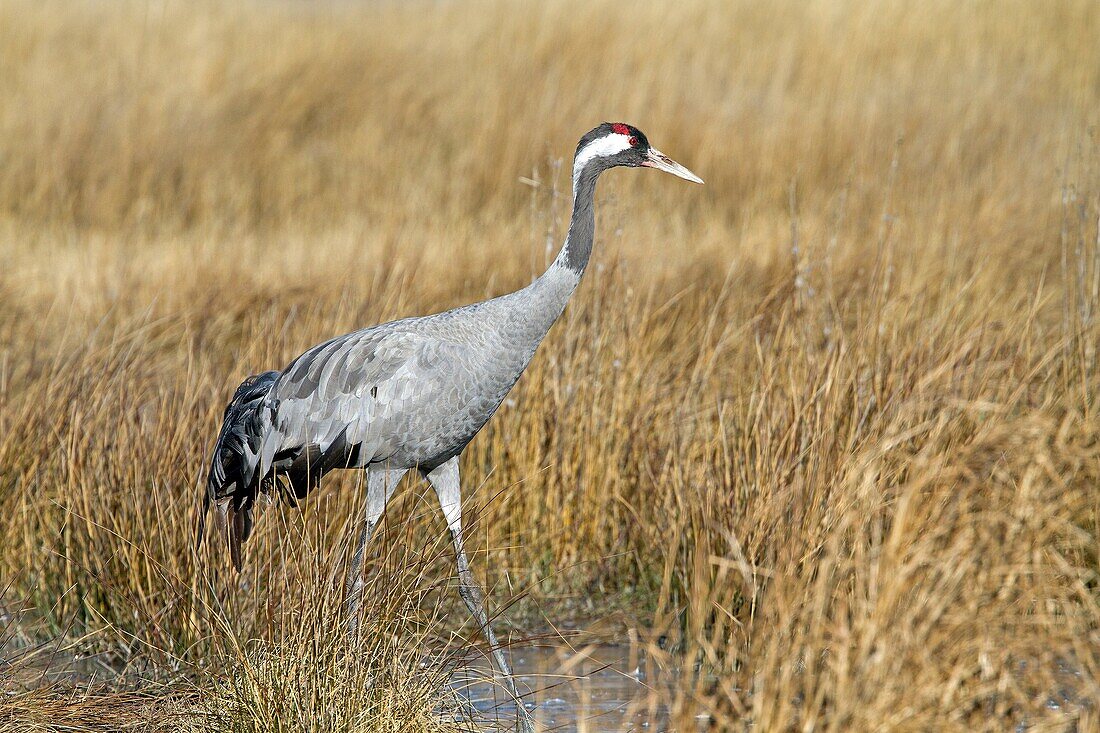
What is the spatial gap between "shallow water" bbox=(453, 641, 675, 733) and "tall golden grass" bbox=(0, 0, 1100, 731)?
226 millimetres

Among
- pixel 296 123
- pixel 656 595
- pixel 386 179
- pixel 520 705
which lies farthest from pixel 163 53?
pixel 520 705

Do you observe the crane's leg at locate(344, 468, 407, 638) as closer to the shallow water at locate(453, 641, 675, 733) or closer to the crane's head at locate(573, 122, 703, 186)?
the shallow water at locate(453, 641, 675, 733)

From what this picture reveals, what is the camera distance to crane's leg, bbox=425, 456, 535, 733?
3830 mm

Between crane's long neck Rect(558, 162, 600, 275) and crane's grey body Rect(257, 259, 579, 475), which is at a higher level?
crane's long neck Rect(558, 162, 600, 275)

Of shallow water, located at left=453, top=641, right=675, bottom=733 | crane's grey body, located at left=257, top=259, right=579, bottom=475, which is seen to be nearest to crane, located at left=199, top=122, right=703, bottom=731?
crane's grey body, located at left=257, top=259, right=579, bottom=475

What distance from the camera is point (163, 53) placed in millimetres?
10766

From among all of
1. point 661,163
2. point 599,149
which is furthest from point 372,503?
point 661,163

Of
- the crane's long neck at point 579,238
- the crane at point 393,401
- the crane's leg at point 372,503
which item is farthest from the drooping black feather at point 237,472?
the crane's long neck at point 579,238

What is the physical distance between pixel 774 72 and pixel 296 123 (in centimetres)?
331

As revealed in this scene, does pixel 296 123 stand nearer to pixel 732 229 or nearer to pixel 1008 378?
pixel 732 229

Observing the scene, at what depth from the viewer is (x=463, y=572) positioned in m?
4.12

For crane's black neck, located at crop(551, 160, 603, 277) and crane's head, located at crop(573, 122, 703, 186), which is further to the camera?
crane's head, located at crop(573, 122, 703, 186)

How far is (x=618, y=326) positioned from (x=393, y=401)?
1417 millimetres

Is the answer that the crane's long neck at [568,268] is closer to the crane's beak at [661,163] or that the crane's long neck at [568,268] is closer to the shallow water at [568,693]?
the crane's beak at [661,163]
